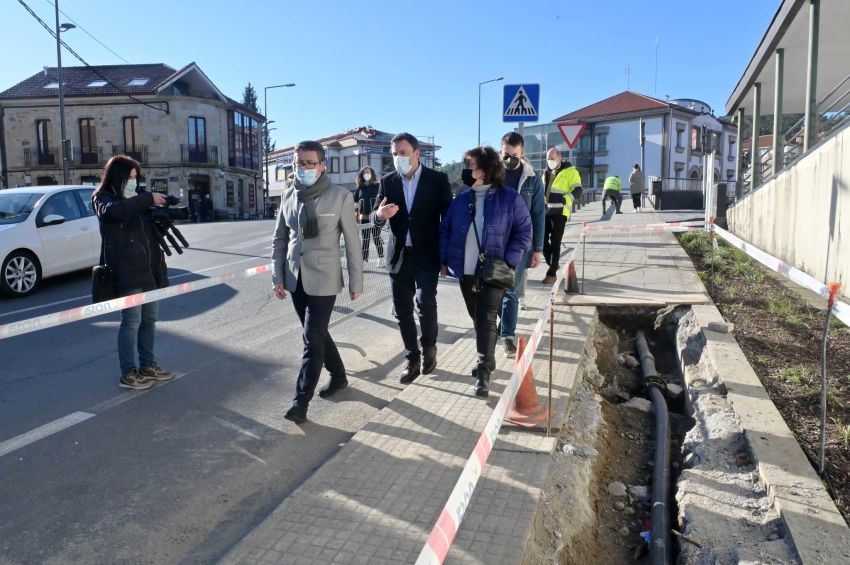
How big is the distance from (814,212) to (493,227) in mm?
6289

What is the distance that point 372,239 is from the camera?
22.3 feet

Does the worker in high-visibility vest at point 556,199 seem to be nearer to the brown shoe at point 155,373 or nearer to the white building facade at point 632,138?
the brown shoe at point 155,373

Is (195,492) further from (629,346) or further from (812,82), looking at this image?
(812,82)

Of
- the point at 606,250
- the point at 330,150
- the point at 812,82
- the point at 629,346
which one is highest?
the point at 330,150

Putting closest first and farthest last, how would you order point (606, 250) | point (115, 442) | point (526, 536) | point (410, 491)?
1. point (526, 536)
2. point (410, 491)
3. point (115, 442)
4. point (606, 250)

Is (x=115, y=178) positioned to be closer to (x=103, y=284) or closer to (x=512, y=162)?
(x=103, y=284)

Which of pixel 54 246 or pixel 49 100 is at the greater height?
pixel 49 100

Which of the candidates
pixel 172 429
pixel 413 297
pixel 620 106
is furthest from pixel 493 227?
pixel 620 106

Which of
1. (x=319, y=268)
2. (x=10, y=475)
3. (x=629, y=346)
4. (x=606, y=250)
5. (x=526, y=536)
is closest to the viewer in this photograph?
(x=526, y=536)

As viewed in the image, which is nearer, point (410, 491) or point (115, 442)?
point (410, 491)

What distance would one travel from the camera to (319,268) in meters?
4.45

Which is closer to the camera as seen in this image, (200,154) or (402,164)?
(402,164)

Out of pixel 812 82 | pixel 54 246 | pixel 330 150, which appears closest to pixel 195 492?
pixel 54 246

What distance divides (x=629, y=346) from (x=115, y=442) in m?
5.84
